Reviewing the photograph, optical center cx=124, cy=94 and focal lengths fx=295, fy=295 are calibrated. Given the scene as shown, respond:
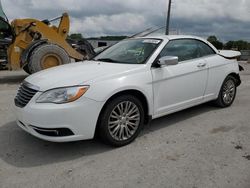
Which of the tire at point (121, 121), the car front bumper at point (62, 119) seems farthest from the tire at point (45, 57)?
the tire at point (121, 121)

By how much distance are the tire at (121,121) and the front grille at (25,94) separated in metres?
0.92

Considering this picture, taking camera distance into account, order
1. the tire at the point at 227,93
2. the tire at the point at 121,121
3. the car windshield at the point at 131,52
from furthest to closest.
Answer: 1. the tire at the point at 227,93
2. the car windshield at the point at 131,52
3. the tire at the point at 121,121

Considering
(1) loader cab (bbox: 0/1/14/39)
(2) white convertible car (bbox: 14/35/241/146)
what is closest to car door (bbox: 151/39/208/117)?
(2) white convertible car (bbox: 14/35/241/146)

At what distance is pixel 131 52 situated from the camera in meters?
4.70

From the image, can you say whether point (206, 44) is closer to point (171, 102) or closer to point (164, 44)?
point (164, 44)

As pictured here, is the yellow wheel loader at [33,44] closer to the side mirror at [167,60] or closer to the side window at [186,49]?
the side window at [186,49]

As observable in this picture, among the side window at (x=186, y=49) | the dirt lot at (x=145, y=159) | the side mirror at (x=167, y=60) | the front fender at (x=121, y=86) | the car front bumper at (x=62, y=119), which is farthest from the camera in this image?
the side window at (x=186, y=49)

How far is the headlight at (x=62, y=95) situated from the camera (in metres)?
3.51

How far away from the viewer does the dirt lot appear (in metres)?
3.09

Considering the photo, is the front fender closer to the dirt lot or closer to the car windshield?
the car windshield

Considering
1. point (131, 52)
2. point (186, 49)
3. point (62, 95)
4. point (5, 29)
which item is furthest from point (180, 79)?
point (5, 29)

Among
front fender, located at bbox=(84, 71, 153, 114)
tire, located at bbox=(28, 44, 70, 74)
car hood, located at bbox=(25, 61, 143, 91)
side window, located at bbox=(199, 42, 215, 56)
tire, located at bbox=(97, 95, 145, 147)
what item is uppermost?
side window, located at bbox=(199, 42, 215, 56)

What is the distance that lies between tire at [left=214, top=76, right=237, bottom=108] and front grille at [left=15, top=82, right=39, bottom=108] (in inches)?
141

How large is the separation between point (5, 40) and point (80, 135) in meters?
8.04
